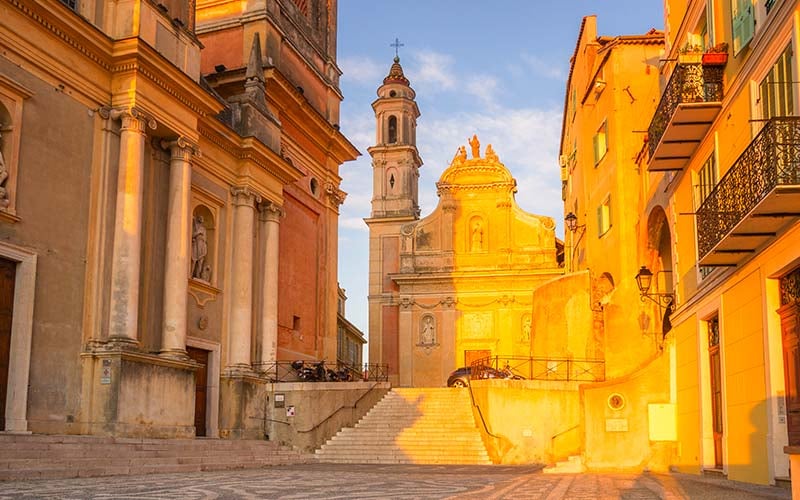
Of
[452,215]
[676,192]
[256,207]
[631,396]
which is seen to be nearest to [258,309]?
[256,207]

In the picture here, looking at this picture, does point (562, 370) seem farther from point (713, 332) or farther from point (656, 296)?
point (713, 332)

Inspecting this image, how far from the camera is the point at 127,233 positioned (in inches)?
769

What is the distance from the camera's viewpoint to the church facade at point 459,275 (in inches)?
2002

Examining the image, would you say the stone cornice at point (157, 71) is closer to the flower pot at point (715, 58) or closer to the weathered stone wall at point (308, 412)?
the weathered stone wall at point (308, 412)

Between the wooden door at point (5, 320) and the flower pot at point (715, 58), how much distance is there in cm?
1312

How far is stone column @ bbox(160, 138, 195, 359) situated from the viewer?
21094 millimetres

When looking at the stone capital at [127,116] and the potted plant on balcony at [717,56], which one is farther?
the stone capital at [127,116]

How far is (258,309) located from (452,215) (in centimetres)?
2695

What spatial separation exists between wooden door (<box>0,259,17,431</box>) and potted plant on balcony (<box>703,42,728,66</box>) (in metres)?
13.1

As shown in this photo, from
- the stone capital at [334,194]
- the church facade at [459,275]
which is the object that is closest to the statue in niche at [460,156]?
the church facade at [459,275]

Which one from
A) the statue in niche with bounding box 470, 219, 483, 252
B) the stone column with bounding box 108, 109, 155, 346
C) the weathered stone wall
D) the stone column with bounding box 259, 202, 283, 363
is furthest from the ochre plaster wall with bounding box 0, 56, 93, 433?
the statue in niche with bounding box 470, 219, 483, 252

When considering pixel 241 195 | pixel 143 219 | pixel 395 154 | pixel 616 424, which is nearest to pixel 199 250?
pixel 241 195

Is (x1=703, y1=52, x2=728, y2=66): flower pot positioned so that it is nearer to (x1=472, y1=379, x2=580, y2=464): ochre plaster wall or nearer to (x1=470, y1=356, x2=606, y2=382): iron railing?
(x1=472, y1=379, x2=580, y2=464): ochre plaster wall

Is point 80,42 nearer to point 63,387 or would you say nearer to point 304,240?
point 63,387
